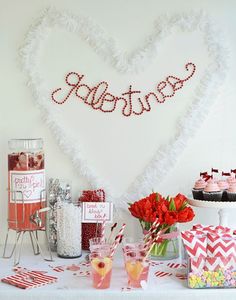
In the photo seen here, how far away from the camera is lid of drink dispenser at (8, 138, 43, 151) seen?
86.4 inches

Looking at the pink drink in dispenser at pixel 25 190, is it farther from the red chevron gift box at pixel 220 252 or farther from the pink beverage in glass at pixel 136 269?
the red chevron gift box at pixel 220 252

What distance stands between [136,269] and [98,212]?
1.45 ft

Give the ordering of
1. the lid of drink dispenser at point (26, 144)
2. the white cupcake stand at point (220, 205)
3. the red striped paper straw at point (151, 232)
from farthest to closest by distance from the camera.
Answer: the lid of drink dispenser at point (26, 144), the white cupcake stand at point (220, 205), the red striped paper straw at point (151, 232)

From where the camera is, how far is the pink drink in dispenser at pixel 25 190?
80.6 inches

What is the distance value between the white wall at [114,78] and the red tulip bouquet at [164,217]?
0.26 m

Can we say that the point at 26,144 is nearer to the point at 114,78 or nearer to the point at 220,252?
the point at 114,78

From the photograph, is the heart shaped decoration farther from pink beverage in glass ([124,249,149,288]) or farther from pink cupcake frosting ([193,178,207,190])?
pink beverage in glass ([124,249,149,288])

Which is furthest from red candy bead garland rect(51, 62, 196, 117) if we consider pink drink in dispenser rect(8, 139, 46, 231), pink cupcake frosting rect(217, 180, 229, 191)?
pink cupcake frosting rect(217, 180, 229, 191)

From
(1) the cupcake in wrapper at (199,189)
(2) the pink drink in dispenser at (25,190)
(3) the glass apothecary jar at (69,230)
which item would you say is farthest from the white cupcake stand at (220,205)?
(2) the pink drink in dispenser at (25,190)

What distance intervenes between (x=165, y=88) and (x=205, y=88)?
0.55ft

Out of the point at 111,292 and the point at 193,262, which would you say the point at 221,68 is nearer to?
the point at 193,262

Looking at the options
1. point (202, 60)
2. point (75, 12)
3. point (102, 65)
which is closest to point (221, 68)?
point (202, 60)

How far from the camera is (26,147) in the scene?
220 centimetres

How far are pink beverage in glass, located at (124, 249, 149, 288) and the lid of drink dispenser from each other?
0.70m
